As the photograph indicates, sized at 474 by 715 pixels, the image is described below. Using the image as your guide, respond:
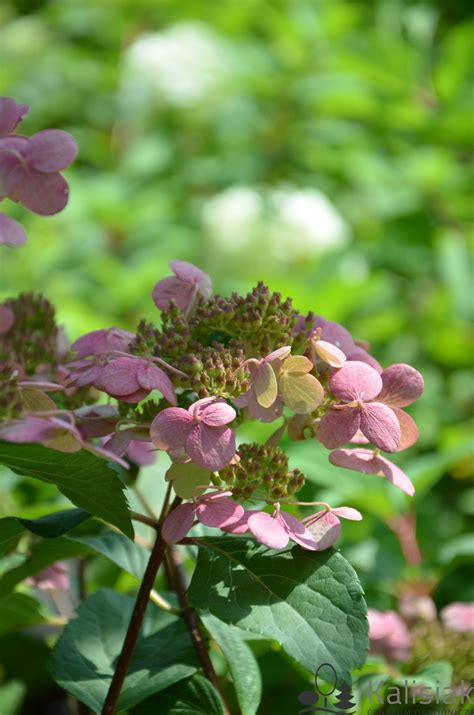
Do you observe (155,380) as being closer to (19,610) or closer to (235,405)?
(235,405)

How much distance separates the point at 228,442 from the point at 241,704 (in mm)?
163

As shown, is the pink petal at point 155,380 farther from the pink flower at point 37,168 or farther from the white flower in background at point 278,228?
the white flower in background at point 278,228

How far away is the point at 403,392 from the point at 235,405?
81 millimetres

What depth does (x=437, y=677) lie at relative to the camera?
500 millimetres

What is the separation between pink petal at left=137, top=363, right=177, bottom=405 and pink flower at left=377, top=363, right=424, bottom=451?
106 mm

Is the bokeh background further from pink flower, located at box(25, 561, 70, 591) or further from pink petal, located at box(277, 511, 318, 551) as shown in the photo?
pink petal, located at box(277, 511, 318, 551)

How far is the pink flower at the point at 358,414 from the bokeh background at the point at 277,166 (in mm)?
549

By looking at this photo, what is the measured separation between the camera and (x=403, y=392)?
1.43 feet

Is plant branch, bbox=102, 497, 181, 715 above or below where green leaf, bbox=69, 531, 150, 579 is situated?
below

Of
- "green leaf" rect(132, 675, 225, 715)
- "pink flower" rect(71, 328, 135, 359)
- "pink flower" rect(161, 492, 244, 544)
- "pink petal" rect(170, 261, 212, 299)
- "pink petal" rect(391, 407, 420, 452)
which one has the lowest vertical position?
"green leaf" rect(132, 675, 225, 715)

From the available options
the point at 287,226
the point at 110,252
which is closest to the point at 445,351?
the point at 287,226

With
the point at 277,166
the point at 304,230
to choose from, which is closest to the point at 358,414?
the point at 304,230

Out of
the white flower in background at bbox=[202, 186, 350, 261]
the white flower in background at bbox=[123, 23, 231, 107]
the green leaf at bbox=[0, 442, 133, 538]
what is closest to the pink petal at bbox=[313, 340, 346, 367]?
the green leaf at bbox=[0, 442, 133, 538]

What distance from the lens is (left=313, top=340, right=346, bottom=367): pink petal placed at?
412 millimetres
